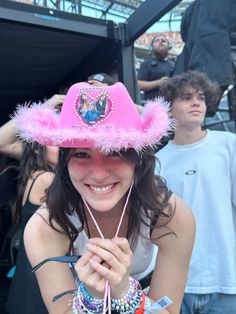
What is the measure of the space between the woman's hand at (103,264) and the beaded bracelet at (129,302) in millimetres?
95

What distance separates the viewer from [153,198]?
4.97 ft

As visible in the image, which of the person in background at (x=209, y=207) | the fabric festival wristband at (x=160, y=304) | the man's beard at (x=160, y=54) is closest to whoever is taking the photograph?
the fabric festival wristband at (x=160, y=304)

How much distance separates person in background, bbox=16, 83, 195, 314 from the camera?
1.21m

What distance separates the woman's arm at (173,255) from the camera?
5.08 feet

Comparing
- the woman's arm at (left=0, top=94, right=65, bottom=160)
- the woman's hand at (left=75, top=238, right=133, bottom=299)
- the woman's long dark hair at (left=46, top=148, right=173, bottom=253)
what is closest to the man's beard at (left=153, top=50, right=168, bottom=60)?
the woman's arm at (left=0, top=94, right=65, bottom=160)

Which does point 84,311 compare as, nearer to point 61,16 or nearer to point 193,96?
point 193,96

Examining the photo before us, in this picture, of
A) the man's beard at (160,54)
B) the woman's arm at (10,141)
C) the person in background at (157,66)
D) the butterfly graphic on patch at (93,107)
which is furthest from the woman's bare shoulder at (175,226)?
the man's beard at (160,54)

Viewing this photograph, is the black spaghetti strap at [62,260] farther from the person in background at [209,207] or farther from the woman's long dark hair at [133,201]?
the person in background at [209,207]

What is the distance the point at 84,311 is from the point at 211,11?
2166mm

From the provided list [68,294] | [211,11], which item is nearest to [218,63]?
[211,11]

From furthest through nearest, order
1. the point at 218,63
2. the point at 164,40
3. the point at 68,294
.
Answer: the point at 164,40 < the point at 218,63 < the point at 68,294

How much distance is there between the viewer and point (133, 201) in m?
1.53

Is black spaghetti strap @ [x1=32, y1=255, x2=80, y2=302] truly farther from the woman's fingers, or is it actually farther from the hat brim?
the hat brim

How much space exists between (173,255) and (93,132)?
640mm
